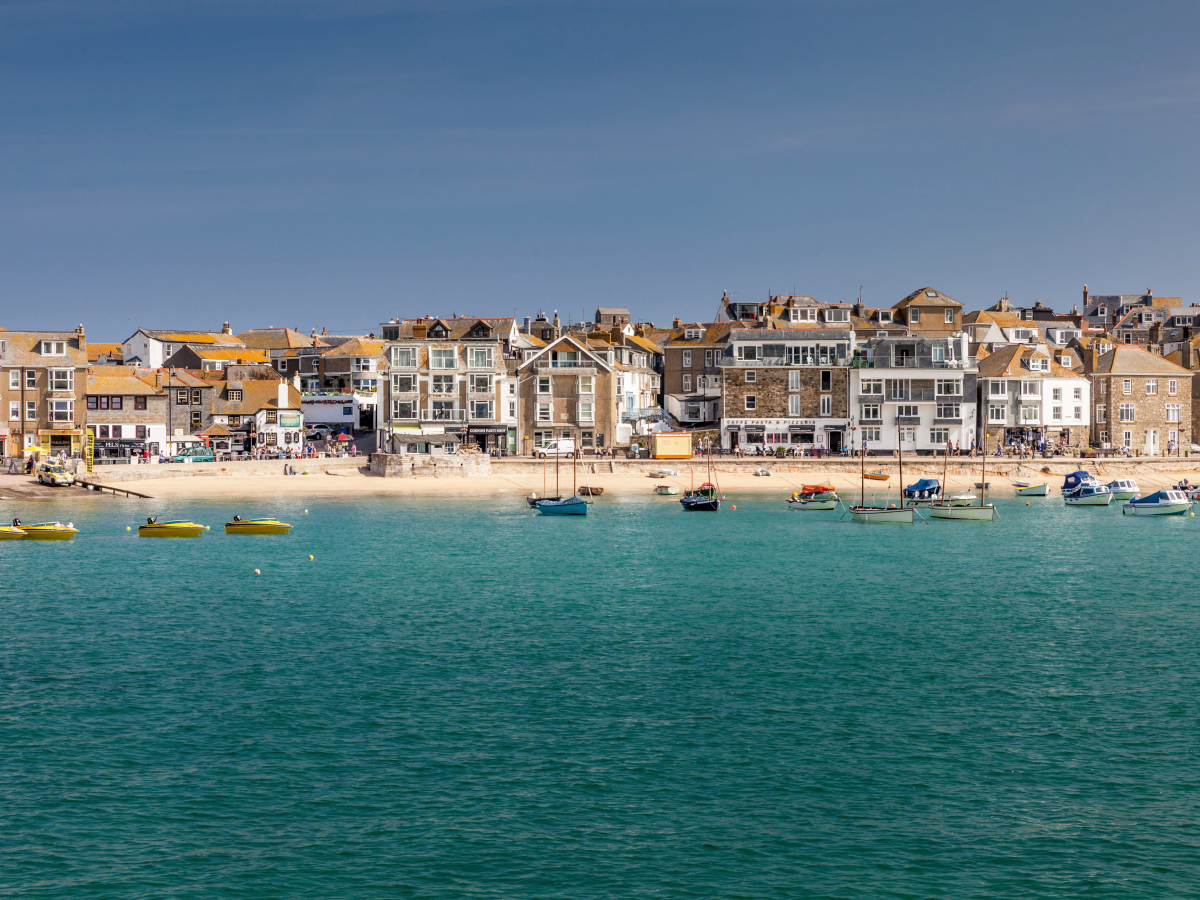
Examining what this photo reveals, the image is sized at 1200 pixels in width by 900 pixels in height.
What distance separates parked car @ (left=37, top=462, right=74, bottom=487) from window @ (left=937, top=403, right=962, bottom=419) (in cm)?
7842

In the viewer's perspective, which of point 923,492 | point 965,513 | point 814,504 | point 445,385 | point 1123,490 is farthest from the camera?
point 445,385

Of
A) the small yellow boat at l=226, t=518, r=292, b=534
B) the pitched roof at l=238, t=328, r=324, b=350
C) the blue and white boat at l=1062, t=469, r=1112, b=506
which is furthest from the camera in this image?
the pitched roof at l=238, t=328, r=324, b=350

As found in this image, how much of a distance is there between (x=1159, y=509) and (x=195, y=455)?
271 ft

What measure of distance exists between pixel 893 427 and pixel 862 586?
62131 mm

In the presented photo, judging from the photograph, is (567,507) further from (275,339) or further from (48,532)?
(275,339)

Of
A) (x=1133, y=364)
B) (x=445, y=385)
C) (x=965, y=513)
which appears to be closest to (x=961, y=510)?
(x=965, y=513)

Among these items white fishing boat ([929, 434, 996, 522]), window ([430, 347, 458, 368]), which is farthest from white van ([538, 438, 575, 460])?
white fishing boat ([929, 434, 996, 522])

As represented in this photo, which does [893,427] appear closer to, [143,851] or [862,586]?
[862,586]

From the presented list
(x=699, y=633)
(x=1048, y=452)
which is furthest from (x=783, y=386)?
(x=699, y=633)

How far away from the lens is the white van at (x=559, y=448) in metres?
108

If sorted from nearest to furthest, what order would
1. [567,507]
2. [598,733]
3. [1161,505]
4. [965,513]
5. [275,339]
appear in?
1. [598,733]
2. [567,507]
3. [965,513]
4. [1161,505]
5. [275,339]

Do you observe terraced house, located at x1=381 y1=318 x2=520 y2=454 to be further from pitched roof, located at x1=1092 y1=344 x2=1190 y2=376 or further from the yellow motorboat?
pitched roof, located at x1=1092 y1=344 x2=1190 y2=376

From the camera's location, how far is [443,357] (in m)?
110

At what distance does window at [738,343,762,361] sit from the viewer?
11069 centimetres
